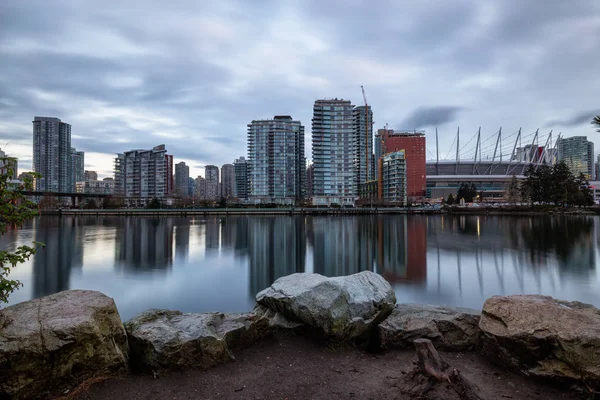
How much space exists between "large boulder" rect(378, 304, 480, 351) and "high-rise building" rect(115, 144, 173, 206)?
16948 cm

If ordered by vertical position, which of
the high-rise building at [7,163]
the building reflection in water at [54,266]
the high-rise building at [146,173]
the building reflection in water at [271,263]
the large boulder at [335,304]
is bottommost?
the building reflection in water at [271,263]

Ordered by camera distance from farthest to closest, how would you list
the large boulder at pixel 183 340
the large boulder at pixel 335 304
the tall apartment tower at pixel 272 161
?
the tall apartment tower at pixel 272 161 → the large boulder at pixel 335 304 → the large boulder at pixel 183 340

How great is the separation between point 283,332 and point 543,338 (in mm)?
3988

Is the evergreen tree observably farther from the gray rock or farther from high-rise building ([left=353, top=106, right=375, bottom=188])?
high-rise building ([left=353, top=106, right=375, bottom=188])

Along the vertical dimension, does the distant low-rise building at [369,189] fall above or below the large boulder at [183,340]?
above

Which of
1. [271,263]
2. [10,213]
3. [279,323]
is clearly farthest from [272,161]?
[10,213]

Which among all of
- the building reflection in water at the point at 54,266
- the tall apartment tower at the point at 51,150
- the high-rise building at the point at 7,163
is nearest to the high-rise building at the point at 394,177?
the building reflection in water at the point at 54,266

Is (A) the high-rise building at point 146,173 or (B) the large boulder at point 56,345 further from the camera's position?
(A) the high-rise building at point 146,173

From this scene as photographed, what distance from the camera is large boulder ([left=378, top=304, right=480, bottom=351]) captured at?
5.76 m

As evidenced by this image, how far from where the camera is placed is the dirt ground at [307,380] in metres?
4.31

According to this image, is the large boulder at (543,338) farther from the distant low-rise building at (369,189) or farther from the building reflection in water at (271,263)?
the distant low-rise building at (369,189)

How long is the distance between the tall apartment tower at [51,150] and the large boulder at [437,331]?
181312 millimetres

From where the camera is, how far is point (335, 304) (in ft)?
19.8

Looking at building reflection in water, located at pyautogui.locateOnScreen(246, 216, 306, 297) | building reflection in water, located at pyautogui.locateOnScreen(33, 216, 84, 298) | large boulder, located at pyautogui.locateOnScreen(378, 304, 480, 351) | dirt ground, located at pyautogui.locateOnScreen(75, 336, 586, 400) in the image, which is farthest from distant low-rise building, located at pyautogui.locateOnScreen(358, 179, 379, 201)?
dirt ground, located at pyautogui.locateOnScreen(75, 336, 586, 400)
